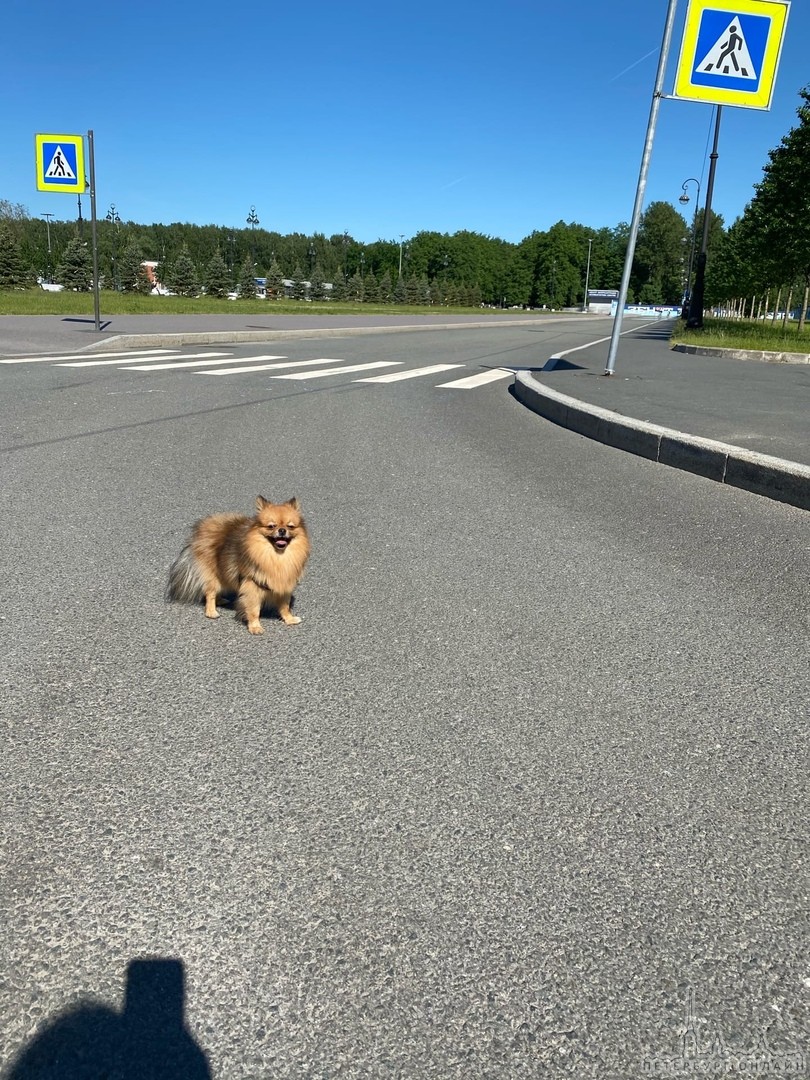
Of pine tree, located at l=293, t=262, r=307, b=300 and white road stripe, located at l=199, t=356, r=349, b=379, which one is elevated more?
pine tree, located at l=293, t=262, r=307, b=300

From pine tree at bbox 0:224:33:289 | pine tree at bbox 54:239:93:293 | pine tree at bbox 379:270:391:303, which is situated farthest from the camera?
pine tree at bbox 379:270:391:303

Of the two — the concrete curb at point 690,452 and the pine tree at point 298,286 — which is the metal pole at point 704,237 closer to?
the concrete curb at point 690,452

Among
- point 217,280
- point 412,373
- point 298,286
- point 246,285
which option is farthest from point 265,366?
point 298,286

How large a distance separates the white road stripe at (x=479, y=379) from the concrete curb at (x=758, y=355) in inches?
290

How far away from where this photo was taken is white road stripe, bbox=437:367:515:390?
46.2 feet

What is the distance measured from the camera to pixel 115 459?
7.17 metres

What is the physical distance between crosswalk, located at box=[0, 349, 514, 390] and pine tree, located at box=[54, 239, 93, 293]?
4943 centimetres

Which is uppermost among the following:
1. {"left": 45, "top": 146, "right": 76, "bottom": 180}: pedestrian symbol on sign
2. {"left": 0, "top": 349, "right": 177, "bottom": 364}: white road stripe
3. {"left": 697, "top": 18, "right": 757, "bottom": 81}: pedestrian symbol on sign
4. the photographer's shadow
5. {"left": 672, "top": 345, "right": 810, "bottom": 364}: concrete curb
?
{"left": 697, "top": 18, "right": 757, "bottom": 81}: pedestrian symbol on sign

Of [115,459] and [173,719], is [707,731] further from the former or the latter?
[115,459]

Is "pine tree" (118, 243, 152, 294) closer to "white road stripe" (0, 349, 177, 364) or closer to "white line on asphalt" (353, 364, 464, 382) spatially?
"white road stripe" (0, 349, 177, 364)

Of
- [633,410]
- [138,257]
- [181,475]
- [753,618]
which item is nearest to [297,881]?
[753,618]

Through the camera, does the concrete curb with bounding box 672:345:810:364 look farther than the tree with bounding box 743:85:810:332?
No

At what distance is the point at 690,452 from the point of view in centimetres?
759

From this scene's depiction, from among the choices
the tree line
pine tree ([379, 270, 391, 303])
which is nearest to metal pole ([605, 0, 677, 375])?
the tree line
